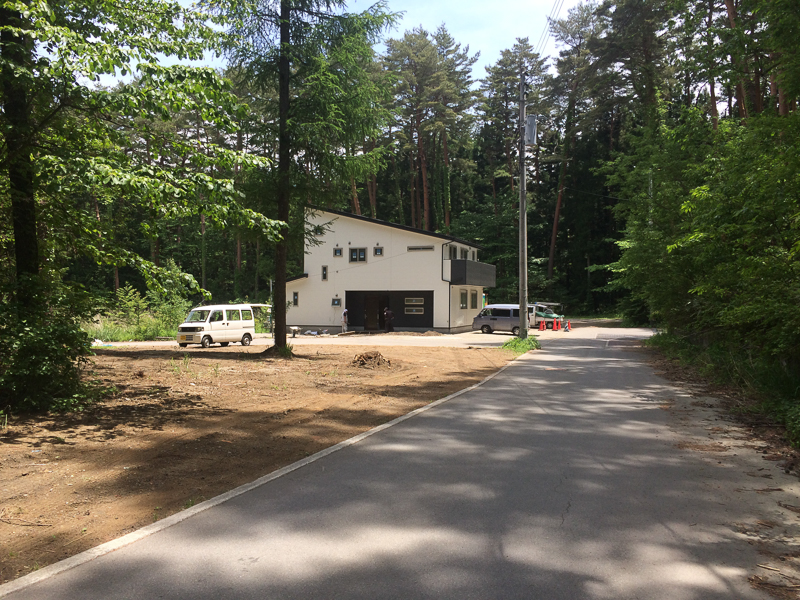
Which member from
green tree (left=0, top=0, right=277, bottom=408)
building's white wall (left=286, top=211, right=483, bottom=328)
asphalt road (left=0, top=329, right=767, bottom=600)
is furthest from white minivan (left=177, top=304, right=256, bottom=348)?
asphalt road (left=0, top=329, right=767, bottom=600)

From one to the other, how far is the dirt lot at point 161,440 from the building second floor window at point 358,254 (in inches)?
1010

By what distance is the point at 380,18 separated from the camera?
1703 cm

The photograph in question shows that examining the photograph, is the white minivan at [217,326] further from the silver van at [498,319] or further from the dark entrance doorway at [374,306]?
the silver van at [498,319]

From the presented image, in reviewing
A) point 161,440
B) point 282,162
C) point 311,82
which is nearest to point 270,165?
point 282,162

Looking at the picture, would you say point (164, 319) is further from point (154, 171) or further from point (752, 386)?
point (752, 386)

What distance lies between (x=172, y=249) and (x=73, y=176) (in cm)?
5667

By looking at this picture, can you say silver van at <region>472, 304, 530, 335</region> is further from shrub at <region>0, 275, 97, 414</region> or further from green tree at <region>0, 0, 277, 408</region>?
shrub at <region>0, 275, 97, 414</region>

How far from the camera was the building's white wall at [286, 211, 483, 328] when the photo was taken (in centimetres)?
3794

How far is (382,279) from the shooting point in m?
39.2

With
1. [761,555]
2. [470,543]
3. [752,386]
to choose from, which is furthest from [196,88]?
[752,386]

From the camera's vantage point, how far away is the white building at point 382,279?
37.9 metres

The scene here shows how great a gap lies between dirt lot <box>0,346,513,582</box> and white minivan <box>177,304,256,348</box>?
1169 cm

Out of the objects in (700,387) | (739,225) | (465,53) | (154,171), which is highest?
(465,53)

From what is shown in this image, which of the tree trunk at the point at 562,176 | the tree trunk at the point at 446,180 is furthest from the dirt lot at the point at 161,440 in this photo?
the tree trunk at the point at 562,176
